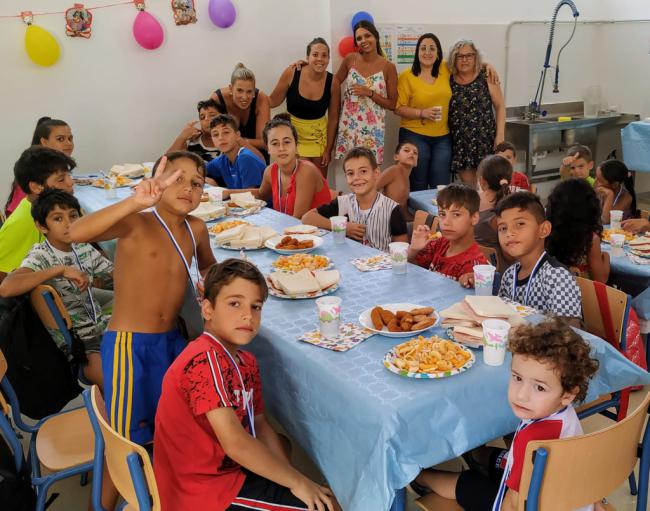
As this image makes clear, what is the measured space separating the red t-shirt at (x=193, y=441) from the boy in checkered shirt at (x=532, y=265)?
3.97ft

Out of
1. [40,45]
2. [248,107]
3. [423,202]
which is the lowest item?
[423,202]

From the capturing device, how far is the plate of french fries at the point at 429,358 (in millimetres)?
1551

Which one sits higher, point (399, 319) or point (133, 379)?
point (399, 319)

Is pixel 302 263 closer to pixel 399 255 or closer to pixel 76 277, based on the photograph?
pixel 399 255

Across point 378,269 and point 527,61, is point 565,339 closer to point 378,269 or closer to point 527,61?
point 378,269

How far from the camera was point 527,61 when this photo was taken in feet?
22.5

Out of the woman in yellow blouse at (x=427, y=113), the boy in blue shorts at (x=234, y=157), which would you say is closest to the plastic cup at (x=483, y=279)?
the boy in blue shorts at (x=234, y=157)

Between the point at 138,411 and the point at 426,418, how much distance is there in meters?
1.08

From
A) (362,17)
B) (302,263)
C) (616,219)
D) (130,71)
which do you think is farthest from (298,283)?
(362,17)

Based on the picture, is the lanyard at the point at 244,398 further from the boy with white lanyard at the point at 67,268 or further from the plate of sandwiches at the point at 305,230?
the plate of sandwiches at the point at 305,230

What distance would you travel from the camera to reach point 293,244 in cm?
268

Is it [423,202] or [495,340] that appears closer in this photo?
[495,340]

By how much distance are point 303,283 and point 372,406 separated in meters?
0.80

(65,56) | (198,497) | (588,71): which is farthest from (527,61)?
(198,497)
